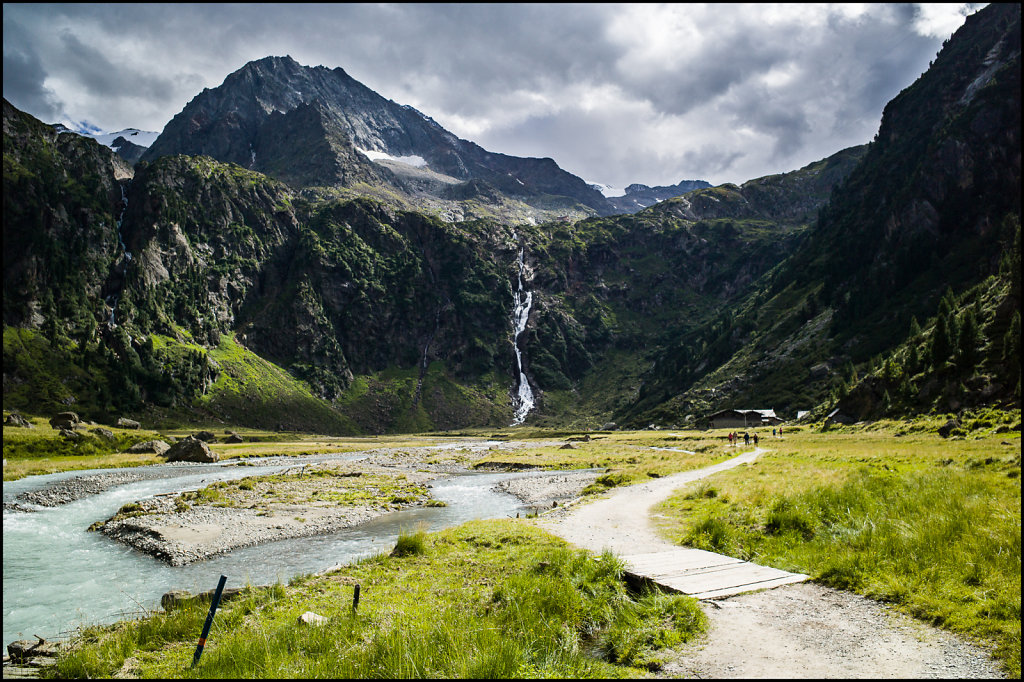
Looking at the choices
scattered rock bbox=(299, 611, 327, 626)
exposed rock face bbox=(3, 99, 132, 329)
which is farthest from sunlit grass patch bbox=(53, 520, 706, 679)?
exposed rock face bbox=(3, 99, 132, 329)

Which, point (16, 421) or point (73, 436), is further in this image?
point (16, 421)

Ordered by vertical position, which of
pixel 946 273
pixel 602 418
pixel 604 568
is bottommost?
pixel 602 418

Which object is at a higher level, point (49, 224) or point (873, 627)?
point (49, 224)

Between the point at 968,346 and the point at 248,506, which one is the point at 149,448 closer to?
the point at 248,506

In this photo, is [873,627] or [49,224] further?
[49,224]

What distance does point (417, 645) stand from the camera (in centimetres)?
764

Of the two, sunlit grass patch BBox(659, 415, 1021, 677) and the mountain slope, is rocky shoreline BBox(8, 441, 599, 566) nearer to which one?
sunlit grass patch BBox(659, 415, 1021, 677)

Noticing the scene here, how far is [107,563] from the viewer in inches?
862

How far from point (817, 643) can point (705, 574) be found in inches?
157

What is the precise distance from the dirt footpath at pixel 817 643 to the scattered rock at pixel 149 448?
92765mm

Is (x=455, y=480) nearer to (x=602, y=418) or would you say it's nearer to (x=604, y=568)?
(x=604, y=568)

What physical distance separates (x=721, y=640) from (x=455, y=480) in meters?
48.1

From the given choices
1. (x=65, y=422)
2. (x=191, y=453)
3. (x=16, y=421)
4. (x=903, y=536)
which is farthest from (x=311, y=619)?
(x=65, y=422)

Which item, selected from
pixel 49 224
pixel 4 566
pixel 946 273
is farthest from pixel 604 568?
pixel 49 224
